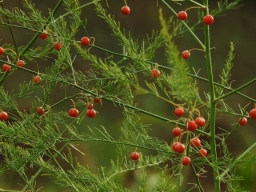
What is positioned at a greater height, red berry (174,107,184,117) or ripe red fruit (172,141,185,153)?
red berry (174,107,184,117)

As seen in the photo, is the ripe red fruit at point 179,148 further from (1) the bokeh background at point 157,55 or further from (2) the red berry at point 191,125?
(1) the bokeh background at point 157,55

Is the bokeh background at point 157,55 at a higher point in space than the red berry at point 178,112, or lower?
lower

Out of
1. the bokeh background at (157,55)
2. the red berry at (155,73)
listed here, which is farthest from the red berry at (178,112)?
the bokeh background at (157,55)

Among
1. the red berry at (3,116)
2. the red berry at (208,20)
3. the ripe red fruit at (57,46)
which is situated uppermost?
the red berry at (208,20)

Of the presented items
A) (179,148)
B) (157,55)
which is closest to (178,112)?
(179,148)

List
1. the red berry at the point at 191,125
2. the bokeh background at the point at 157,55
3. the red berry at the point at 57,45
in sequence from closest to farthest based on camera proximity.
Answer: the red berry at the point at 191,125
the red berry at the point at 57,45
the bokeh background at the point at 157,55

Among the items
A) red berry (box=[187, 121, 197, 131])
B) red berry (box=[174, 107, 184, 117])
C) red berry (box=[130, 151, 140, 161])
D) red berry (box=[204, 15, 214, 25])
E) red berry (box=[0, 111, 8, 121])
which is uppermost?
red berry (box=[204, 15, 214, 25])

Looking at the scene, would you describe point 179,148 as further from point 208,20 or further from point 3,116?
point 3,116

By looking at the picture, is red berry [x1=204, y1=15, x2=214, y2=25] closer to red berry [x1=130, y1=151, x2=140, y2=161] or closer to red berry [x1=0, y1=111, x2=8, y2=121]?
red berry [x1=130, y1=151, x2=140, y2=161]

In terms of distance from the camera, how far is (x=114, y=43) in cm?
267

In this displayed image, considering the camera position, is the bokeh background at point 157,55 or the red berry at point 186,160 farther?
the bokeh background at point 157,55

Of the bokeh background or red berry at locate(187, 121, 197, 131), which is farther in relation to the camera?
the bokeh background

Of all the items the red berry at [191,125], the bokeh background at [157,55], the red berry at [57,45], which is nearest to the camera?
the red berry at [191,125]

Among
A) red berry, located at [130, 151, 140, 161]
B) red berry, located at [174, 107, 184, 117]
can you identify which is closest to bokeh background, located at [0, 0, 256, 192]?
red berry, located at [130, 151, 140, 161]
